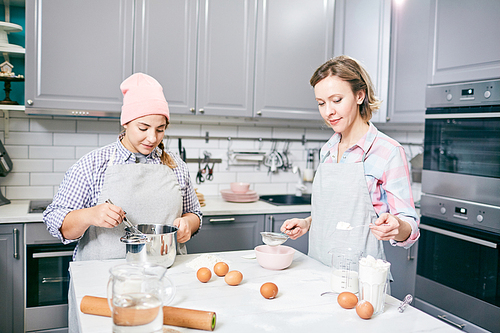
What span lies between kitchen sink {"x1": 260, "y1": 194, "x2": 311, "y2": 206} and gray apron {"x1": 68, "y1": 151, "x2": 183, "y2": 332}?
5.06ft

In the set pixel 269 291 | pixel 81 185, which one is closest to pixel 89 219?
pixel 81 185

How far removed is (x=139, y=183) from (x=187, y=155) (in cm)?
162

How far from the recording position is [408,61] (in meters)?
3.30

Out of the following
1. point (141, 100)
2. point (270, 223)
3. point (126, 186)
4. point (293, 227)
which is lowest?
point (270, 223)

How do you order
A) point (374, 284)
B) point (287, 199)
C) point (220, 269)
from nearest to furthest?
point (374, 284) < point (220, 269) < point (287, 199)

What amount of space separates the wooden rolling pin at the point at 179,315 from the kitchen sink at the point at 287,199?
89.4 inches

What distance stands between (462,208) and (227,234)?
1491 millimetres

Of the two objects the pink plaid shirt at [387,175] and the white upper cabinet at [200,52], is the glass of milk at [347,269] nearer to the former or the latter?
the pink plaid shirt at [387,175]

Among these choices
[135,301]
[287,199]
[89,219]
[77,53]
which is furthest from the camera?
[287,199]

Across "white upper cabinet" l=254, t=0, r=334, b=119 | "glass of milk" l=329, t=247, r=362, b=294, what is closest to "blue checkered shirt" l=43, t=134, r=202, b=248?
"glass of milk" l=329, t=247, r=362, b=294

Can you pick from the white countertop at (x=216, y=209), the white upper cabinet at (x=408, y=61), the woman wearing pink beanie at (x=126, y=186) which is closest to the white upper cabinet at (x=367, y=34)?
the white upper cabinet at (x=408, y=61)

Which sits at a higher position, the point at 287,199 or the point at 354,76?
the point at 354,76

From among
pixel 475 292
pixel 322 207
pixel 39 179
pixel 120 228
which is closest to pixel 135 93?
pixel 120 228

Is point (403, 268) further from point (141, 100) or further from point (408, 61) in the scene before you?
point (141, 100)
